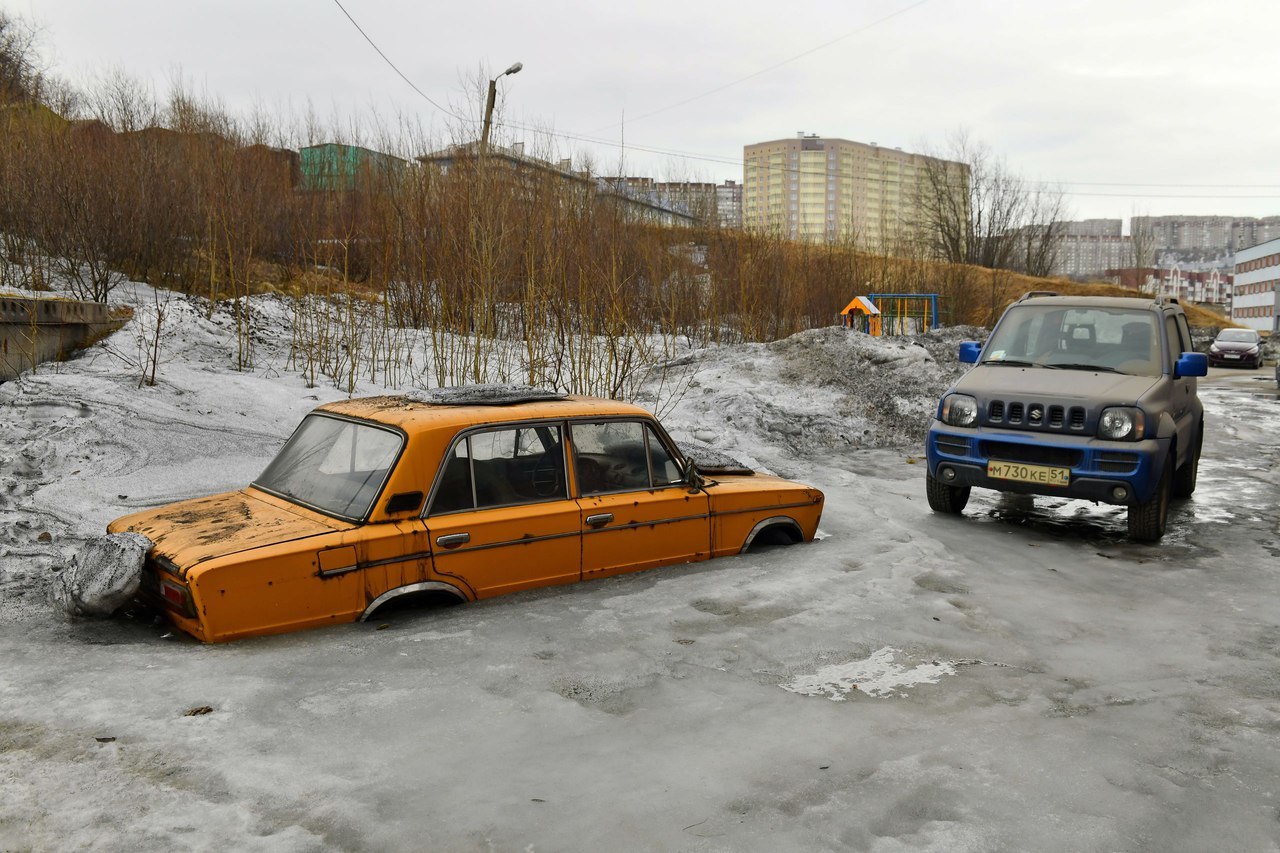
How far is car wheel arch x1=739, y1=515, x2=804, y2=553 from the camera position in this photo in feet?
22.2

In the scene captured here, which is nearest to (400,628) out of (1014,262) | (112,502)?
(112,502)

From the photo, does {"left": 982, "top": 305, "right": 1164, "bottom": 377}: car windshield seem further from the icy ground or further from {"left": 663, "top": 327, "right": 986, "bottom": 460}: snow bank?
{"left": 663, "top": 327, "right": 986, "bottom": 460}: snow bank

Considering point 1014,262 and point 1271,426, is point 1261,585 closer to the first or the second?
point 1271,426

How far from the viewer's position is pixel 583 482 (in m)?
5.90

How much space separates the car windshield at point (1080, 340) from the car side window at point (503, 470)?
4917mm

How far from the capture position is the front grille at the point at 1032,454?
768 cm

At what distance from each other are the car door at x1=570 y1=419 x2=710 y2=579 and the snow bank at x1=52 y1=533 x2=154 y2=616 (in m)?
2.35

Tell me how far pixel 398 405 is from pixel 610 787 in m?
3.01

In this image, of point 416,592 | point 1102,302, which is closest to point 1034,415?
point 1102,302

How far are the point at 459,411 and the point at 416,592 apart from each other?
3.46 feet

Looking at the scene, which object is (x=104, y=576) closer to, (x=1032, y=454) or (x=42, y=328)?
(x=1032, y=454)

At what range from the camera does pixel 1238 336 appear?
34.9 meters

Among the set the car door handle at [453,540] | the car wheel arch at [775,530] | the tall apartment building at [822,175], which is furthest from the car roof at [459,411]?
the tall apartment building at [822,175]

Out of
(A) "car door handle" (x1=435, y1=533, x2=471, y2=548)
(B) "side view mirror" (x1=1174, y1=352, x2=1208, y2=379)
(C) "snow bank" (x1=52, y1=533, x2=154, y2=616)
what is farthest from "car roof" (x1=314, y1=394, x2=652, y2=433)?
(B) "side view mirror" (x1=1174, y1=352, x2=1208, y2=379)
